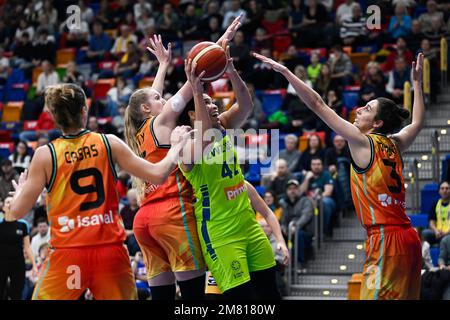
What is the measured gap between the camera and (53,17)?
22047 millimetres

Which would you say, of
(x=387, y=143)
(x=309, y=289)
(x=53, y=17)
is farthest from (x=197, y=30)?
(x=387, y=143)

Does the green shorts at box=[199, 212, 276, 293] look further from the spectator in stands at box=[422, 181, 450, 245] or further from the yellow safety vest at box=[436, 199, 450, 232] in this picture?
the yellow safety vest at box=[436, 199, 450, 232]

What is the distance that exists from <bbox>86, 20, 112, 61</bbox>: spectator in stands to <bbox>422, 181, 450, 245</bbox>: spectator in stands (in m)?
10.4

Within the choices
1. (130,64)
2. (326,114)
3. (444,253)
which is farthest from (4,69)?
(326,114)

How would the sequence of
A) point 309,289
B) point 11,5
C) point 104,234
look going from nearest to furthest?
point 104,234
point 309,289
point 11,5

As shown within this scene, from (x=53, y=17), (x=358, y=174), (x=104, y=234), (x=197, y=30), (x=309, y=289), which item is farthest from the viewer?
(x=53, y=17)

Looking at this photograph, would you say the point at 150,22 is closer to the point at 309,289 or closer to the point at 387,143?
the point at 309,289

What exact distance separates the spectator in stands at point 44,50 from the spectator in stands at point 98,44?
89 centimetres

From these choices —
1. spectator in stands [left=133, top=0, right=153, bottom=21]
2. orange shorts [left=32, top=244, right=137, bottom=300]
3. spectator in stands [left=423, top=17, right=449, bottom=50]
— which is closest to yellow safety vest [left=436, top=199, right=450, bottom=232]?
spectator in stands [left=423, top=17, right=449, bottom=50]

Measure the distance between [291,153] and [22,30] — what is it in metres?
10.0

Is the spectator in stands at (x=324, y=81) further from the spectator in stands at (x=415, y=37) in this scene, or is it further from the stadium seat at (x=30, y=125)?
the stadium seat at (x=30, y=125)

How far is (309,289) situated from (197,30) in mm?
8451

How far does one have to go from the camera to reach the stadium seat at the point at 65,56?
69.2 ft
